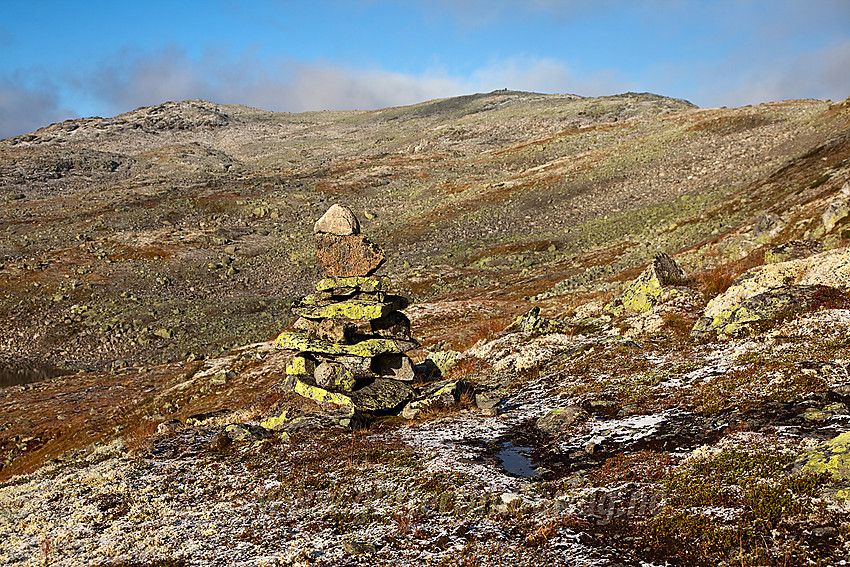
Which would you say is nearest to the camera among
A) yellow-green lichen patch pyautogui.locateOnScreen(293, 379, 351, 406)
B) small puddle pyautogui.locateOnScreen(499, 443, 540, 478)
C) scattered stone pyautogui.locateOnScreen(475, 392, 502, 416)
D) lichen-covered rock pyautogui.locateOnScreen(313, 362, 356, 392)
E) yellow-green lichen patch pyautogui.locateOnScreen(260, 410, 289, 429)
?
small puddle pyautogui.locateOnScreen(499, 443, 540, 478)

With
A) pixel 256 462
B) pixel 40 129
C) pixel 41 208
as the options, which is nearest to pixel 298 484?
pixel 256 462

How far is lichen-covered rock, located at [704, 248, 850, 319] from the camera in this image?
1745 centimetres

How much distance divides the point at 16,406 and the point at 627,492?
1368 inches

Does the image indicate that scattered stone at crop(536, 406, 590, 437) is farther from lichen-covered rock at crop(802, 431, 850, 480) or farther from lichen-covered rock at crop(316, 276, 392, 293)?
lichen-covered rock at crop(316, 276, 392, 293)

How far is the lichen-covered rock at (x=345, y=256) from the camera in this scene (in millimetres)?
19781

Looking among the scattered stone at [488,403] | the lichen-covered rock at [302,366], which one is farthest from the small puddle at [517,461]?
the lichen-covered rock at [302,366]

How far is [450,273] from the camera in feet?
166

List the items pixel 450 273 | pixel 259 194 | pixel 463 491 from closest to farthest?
pixel 463 491, pixel 450 273, pixel 259 194

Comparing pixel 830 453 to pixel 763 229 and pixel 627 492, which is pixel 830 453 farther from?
pixel 763 229

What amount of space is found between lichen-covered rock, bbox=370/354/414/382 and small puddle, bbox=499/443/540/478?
7.61 meters

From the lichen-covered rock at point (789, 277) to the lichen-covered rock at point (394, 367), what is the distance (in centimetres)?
1135

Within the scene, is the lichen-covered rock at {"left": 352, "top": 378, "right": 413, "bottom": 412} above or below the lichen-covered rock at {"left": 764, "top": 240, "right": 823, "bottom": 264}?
below

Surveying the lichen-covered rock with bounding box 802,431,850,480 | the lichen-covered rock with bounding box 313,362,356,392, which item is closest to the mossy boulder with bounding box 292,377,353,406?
the lichen-covered rock with bounding box 313,362,356,392

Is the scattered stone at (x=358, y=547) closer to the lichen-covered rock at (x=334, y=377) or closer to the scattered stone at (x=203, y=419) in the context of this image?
the lichen-covered rock at (x=334, y=377)
